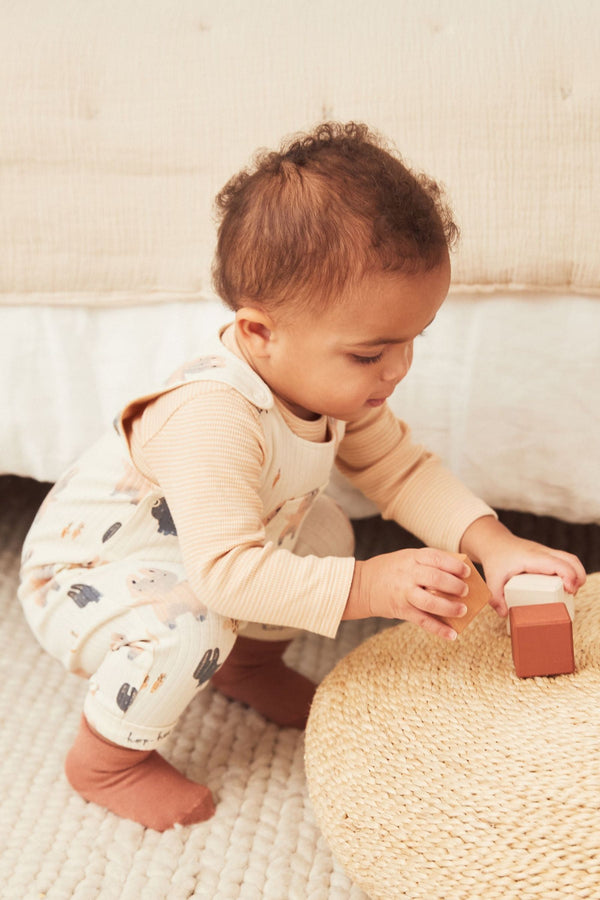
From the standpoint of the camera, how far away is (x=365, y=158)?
2.44 ft

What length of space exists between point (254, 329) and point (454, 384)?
0.94 ft

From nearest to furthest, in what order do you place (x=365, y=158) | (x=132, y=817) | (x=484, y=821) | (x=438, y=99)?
(x=484, y=821), (x=365, y=158), (x=132, y=817), (x=438, y=99)

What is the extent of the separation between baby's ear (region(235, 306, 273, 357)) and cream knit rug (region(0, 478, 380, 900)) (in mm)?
422

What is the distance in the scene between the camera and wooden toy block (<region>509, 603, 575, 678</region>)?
72cm

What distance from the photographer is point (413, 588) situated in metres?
0.71

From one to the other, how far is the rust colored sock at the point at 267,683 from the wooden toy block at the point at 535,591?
306 millimetres

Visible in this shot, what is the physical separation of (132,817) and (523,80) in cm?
82

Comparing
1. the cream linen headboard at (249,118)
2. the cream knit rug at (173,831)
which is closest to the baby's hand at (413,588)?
the cream knit rug at (173,831)

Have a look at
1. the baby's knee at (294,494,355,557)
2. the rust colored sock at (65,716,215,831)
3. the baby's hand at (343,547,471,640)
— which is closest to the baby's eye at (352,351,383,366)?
the baby's hand at (343,547,471,640)

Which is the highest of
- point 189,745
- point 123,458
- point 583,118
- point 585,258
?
point 583,118

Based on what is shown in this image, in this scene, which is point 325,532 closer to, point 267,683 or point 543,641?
point 267,683

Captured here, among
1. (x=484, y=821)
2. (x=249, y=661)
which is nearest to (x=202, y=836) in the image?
(x=249, y=661)

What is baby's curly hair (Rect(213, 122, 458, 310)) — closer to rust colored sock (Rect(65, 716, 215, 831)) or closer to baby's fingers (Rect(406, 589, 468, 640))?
baby's fingers (Rect(406, 589, 468, 640))

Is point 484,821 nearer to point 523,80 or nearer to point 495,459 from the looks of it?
point 495,459
